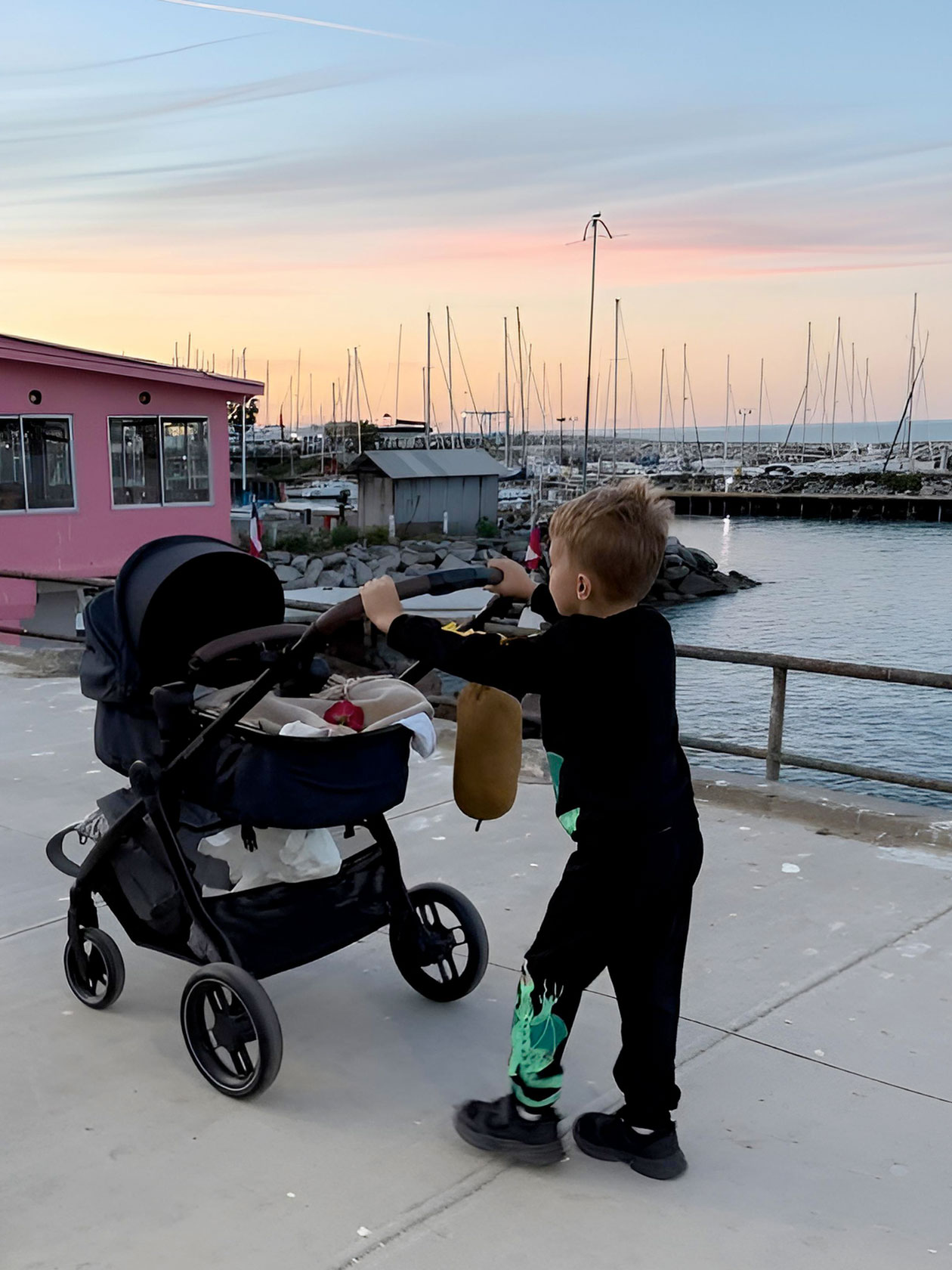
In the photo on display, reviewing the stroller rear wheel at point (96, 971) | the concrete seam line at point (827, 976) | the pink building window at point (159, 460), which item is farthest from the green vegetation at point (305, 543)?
the stroller rear wheel at point (96, 971)

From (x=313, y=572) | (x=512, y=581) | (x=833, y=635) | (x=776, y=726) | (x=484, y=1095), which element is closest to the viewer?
(x=512, y=581)

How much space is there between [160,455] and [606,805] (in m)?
22.2

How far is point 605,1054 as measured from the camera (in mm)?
3514

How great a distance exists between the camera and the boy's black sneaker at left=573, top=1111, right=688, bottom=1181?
2922 mm

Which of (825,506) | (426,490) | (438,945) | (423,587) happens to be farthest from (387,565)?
(825,506)

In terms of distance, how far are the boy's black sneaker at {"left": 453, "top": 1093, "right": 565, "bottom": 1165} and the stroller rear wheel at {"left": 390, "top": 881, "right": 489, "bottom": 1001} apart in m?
0.69

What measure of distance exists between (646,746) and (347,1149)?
1245 millimetres

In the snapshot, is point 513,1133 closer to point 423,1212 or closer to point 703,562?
point 423,1212

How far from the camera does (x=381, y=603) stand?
2.83 meters

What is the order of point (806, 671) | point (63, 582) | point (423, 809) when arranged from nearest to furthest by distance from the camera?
1. point (423, 809)
2. point (806, 671)
3. point (63, 582)

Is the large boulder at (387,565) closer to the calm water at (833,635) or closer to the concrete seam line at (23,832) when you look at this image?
the calm water at (833,635)

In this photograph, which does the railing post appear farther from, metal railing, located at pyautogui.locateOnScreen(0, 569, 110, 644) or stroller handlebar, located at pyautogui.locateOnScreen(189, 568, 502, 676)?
metal railing, located at pyautogui.locateOnScreen(0, 569, 110, 644)

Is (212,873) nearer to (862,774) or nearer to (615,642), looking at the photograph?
(615,642)

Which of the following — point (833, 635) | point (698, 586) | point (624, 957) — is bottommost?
point (833, 635)
